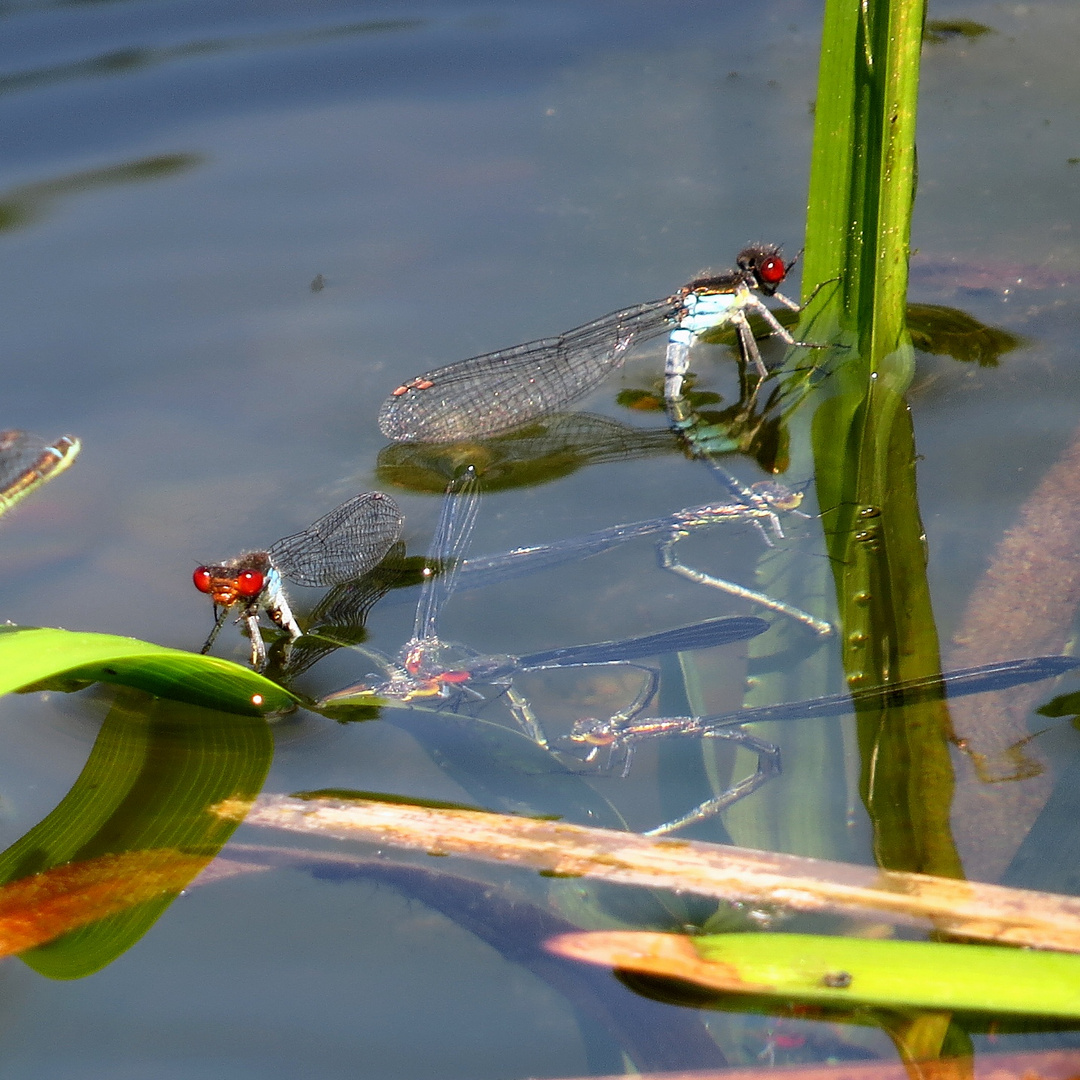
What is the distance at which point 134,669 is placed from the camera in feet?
12.1

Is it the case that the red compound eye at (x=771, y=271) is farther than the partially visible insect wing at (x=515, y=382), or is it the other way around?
the red compound eye at (x=771, y=271)

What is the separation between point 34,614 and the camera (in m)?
4.81

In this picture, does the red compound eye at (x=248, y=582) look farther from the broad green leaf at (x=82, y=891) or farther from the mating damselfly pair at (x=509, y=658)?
the broad green leaf at (x=82, y=891)

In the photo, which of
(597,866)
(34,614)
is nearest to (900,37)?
(597,866)

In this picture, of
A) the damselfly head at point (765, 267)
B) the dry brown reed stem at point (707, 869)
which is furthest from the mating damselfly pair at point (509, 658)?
the damselfly head at point (765, 267)

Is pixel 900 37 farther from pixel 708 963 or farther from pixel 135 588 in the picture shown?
pixel 135 588

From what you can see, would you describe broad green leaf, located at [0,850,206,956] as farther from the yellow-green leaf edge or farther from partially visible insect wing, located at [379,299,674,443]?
partially visible insect wing, located at [379,299,674,443]

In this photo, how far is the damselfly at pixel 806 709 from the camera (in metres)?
3.78

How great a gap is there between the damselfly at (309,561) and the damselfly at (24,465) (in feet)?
2.40

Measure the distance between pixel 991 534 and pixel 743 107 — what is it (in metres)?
4.00

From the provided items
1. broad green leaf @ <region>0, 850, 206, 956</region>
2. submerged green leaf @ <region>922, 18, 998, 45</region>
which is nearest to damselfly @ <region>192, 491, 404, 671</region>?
broad green leaf @ <region>0, 850, 206, 956</region>

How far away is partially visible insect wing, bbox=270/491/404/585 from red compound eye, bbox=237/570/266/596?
1.05 feet

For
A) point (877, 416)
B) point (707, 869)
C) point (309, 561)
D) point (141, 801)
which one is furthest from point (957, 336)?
point (141, 801)

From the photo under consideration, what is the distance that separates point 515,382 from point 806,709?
112 inches
